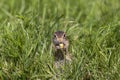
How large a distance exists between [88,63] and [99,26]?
1030 millimetres

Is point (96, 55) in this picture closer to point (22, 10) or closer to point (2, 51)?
point (2, 51)

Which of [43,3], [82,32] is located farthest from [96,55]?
[43,3]

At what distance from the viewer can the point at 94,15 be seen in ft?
25.1

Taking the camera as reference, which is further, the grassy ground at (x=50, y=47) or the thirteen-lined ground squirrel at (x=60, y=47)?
the thirteen-lined ground squirrel at (x=60, y=47)

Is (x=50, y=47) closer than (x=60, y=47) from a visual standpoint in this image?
No

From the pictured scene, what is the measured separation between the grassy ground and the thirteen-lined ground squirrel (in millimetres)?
79

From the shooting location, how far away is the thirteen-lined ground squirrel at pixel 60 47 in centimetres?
601

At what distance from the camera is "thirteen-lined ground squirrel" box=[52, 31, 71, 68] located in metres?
6.01

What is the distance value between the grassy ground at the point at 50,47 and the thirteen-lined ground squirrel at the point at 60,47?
8cm

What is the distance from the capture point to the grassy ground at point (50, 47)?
5.70 m

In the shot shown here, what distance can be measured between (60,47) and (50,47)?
0.62 feet

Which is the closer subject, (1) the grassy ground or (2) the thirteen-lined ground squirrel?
(1) the grassy ground

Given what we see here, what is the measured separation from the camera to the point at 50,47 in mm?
6137

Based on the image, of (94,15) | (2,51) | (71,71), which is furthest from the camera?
(94,15)
